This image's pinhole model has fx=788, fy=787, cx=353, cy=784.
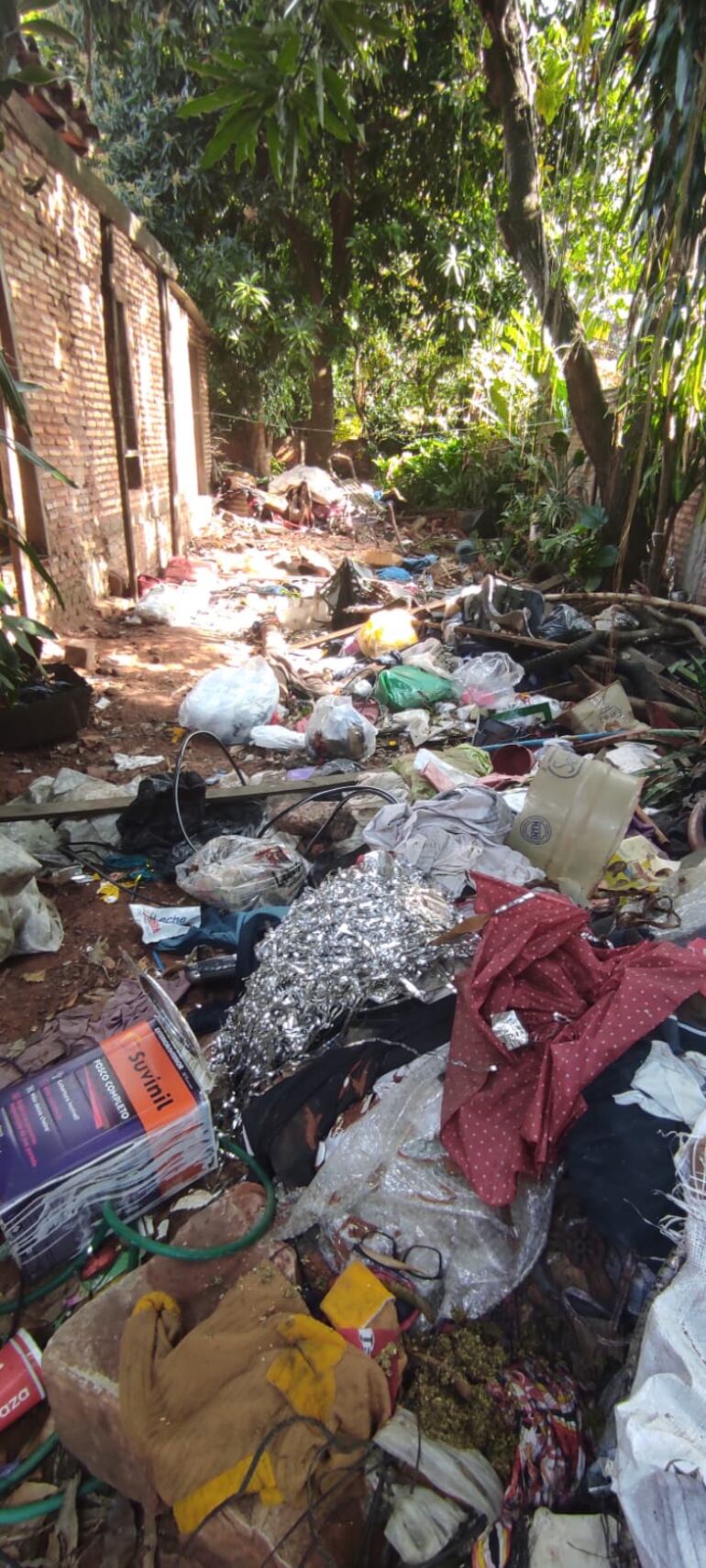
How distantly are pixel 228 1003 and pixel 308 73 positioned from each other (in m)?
2.86

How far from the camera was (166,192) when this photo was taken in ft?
39.6

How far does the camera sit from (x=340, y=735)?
14.8 feet

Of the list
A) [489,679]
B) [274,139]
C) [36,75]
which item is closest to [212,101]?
[274,139]

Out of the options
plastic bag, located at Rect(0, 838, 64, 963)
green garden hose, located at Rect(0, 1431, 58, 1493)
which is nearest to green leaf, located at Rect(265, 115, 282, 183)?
plastic bag, located at Rect(0, 838, 64, 963)

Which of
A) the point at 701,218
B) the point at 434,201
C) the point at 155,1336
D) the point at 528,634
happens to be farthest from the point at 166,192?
the point at 155,1336

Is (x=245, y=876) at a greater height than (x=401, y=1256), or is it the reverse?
(x=245, y=876)

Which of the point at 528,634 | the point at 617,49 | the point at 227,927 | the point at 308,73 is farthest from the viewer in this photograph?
the point at 528,634

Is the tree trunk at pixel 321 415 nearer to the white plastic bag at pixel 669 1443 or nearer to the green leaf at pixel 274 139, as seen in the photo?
the green leaf at pixel 274 139

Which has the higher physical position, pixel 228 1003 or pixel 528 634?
pixel 528 634

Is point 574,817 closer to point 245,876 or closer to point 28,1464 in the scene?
point 245,876

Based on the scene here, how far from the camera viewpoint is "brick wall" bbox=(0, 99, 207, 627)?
507 cm

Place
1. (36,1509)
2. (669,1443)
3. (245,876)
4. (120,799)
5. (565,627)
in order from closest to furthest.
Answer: (669,1443) < (36,1509) < (245,876) < (120,799) < (565,627)

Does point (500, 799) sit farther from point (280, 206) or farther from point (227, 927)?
point (280, 206)

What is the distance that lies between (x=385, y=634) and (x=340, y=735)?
7.37 feet
